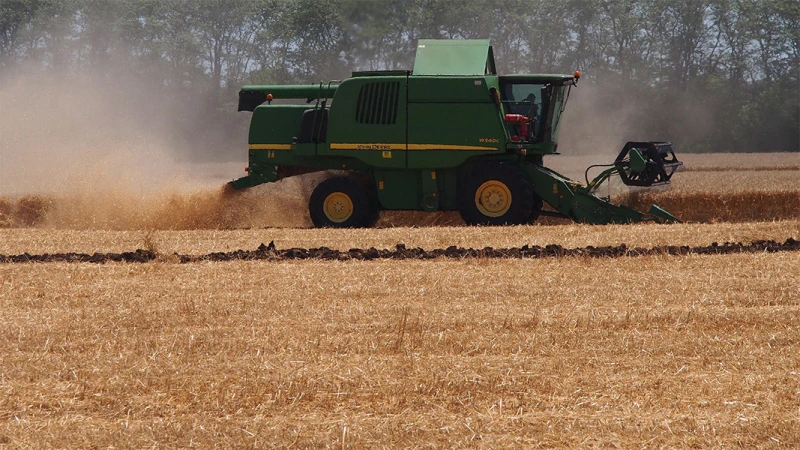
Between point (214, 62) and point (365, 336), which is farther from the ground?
point (214, 62)

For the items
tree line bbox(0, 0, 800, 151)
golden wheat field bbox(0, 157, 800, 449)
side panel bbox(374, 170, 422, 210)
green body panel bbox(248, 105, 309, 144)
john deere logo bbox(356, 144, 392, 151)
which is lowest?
golden wheat field bbox(0, 157, 800, 449)

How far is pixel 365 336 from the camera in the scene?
7.38 m

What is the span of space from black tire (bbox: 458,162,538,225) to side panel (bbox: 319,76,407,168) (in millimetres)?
1117

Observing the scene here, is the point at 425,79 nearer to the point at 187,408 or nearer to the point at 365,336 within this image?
the point at 365,336

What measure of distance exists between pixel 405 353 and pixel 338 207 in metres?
9.29

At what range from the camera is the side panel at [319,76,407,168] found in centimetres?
1573

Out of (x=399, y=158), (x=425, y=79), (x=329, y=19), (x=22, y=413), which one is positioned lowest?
(x=22, y=413)

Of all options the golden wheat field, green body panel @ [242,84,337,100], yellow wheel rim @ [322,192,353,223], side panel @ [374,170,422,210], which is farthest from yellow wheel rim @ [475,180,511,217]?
the golden wheat field

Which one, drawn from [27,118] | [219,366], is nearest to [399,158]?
[219,366]

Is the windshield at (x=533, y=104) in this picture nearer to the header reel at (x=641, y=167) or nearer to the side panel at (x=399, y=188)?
the header reel at (x=641, y=167)

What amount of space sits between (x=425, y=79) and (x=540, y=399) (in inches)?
402

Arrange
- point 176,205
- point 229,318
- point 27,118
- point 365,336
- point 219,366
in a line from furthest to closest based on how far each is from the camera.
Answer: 1. point 27,118
2. point 176,205
3. point 229,318
4. point 365,336
5. point 219,366

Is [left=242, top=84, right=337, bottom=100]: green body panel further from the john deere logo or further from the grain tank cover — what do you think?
the grain tank cover

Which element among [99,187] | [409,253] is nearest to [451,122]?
[409,253]
